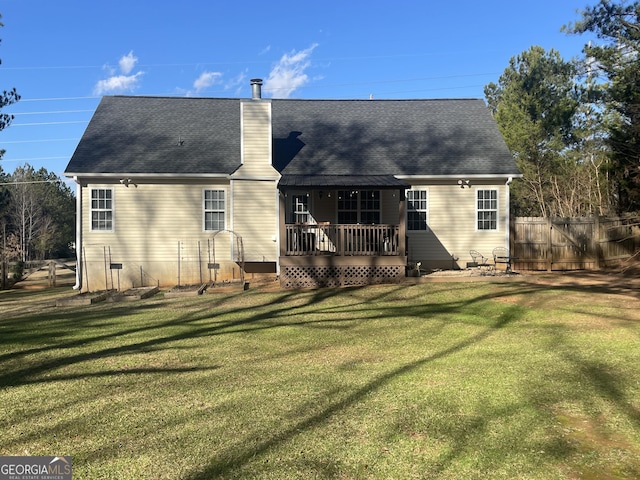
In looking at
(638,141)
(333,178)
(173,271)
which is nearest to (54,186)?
(173,271)

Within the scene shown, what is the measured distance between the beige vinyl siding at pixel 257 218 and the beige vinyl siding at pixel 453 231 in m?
4.98

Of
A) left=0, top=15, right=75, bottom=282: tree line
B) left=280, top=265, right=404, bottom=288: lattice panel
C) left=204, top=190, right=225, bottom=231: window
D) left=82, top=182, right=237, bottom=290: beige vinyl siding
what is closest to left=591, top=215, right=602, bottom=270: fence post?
left=280, top=265, right=404, bottom=288: lattice panel

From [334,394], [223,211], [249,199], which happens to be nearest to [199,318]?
[334,394]

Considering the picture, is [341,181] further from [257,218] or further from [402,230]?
[257,218]

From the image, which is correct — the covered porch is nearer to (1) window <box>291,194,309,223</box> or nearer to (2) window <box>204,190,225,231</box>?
(1) window <box>291,194,309,223</box>

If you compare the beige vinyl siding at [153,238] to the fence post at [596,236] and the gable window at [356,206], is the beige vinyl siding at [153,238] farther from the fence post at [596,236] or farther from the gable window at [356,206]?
the fence post at [596,236]

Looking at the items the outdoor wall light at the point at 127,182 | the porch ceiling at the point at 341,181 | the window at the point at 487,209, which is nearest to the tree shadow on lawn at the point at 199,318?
the porch ceiling at the point at 341,181

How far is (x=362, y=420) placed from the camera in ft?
14.3

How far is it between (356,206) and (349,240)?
2815 millimetres

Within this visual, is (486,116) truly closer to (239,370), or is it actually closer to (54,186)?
(239,370)

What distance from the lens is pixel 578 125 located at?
32.0 meters

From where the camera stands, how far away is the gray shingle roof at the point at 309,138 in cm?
1625

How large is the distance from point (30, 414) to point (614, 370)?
677 cm

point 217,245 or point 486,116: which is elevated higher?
point 486,116
